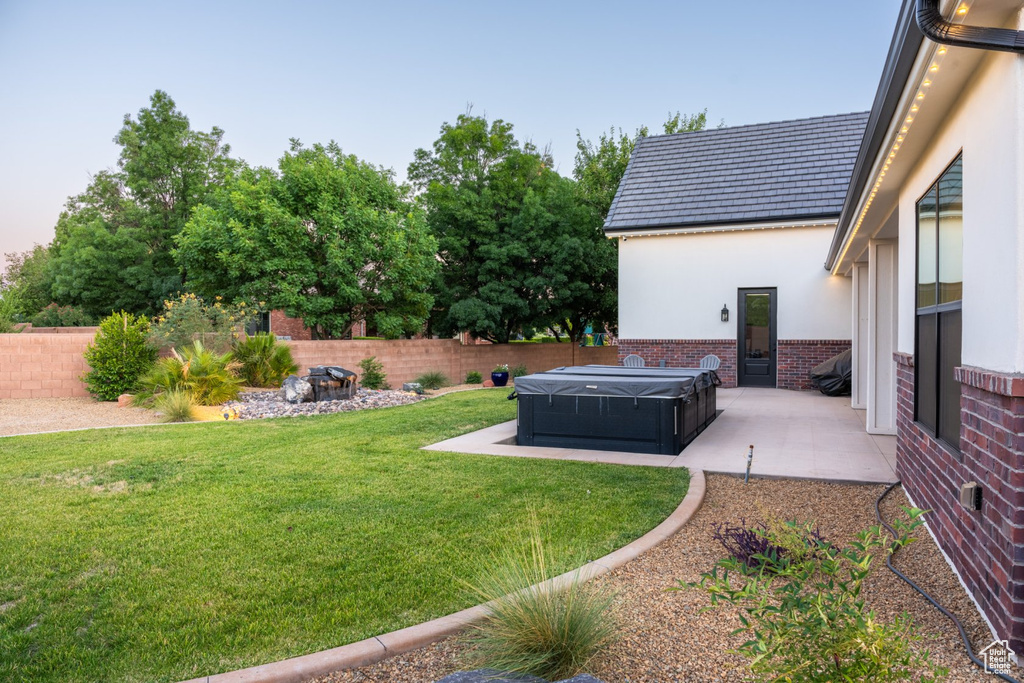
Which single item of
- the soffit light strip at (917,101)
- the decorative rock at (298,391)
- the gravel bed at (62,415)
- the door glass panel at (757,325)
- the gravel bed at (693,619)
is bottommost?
the gravel bed at (693,619)

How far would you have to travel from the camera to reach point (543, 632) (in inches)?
101

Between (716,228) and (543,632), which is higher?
(716,228)

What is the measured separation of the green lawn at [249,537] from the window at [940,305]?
6.51 ft

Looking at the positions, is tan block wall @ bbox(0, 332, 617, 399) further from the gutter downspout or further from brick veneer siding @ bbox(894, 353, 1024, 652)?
the gutter downspout

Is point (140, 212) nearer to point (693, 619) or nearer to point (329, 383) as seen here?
point (329, 383)

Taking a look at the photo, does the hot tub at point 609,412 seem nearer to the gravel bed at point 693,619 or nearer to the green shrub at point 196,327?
the gravel bed at point 693,619

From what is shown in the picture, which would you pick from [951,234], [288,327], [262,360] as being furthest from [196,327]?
[288,327]

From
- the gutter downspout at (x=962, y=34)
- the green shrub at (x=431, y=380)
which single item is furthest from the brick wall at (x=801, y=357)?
the gutter downspout at (x=962, y=34)

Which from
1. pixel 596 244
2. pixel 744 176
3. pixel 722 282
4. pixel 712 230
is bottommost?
→ pixel 722 282

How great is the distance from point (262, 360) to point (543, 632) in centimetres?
1271

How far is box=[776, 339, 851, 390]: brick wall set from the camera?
14969mm

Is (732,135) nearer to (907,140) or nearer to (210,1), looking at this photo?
(210,1)

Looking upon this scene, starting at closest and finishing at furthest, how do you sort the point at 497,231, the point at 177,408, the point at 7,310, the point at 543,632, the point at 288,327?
the point at 543,632, the point at 177,408, the point at 7,310, the point at 497,231, the point at 288,327

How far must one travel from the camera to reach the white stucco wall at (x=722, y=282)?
1506 centimetres
